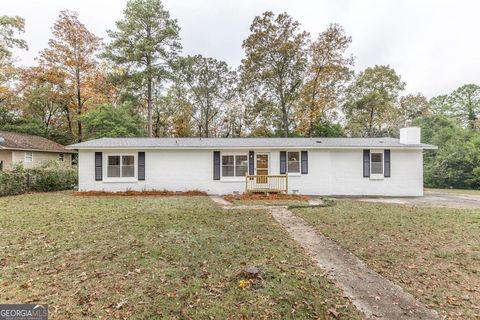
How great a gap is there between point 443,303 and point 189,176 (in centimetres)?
1207

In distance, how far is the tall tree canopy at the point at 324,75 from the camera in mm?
24016

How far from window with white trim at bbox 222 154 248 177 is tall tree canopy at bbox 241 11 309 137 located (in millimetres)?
10911

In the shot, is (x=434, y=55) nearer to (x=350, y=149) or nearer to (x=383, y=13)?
(x=383, y=13)

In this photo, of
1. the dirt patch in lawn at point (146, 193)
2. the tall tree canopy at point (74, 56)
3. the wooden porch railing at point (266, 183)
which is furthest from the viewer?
the tall tree canopy at point (74, 56)

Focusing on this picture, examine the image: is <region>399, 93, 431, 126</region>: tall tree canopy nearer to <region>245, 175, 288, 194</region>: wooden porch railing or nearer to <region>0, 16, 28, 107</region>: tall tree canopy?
<region>245, 175, 288, 194</region>: wooden porch railing

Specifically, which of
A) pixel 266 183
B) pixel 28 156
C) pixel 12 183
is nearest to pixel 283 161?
pixel 266 183

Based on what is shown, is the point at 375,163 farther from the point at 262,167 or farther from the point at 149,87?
the point at 149,87

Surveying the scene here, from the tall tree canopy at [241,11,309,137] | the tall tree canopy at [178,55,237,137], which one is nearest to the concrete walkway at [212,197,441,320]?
the tall tree canopy at [241,11,309,137]

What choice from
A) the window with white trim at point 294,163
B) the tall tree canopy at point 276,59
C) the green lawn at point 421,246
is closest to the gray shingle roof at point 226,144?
the window with white trim at point 294,163

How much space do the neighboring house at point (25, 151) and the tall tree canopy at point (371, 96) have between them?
1035 inches

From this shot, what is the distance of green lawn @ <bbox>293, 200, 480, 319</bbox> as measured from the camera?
12.7 feet

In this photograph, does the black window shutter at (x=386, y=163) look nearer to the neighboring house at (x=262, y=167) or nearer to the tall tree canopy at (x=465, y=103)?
the neighboring house at (x=262, y=167)

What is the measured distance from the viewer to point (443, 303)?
142 inches

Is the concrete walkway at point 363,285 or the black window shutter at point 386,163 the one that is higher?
the black window shutter at point 386,163
